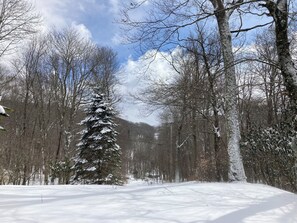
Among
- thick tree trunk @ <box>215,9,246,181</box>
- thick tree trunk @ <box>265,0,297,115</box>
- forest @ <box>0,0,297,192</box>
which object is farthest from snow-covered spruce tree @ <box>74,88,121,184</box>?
thick tree trunk @ <box>265,0,297,115</box>

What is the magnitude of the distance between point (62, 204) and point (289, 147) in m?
5.45

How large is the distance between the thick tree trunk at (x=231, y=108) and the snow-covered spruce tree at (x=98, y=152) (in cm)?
907

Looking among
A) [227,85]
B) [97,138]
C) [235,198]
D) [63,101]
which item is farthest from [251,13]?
[63,101]

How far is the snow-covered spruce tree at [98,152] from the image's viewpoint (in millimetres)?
15133

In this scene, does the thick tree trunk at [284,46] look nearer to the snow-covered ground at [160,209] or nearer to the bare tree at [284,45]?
the bare tree at [284,45]

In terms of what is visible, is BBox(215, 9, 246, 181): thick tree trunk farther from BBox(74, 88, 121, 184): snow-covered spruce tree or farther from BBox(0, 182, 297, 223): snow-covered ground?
BBox(74, 88, 121, 184): snow-covered spruce tree

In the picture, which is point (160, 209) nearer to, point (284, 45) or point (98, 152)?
point (284, 45)

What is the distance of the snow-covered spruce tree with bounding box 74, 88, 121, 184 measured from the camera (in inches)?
596

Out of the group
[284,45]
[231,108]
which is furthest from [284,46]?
[231,108]

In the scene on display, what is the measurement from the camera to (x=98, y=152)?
15.4 metres

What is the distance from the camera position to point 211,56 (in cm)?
1405

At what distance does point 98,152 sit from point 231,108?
963cm

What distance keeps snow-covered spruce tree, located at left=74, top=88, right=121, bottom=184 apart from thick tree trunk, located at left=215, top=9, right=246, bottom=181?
9065mm

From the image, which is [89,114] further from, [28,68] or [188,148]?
[188,148]
